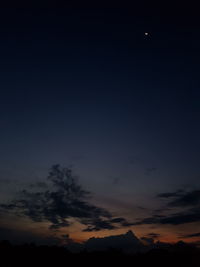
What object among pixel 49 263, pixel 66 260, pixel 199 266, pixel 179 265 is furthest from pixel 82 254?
pixel 199 266

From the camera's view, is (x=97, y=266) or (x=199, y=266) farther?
(x=97, y=266)

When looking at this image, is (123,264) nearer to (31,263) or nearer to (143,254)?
(143,254)

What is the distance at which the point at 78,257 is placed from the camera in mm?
96938

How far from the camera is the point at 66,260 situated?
92500 mm

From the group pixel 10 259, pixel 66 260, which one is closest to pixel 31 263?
pixel 10 259

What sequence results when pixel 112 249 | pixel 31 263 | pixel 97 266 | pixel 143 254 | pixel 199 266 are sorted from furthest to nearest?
pixel 112 249 → pixel 143 254 → pixel 97 266 → pixel 31 263 → pixel 199 266

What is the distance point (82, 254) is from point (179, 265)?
32.3m

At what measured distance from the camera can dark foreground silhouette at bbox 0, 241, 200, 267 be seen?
82.1 m

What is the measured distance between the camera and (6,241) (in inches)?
4176

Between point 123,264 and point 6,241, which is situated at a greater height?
point 6,241

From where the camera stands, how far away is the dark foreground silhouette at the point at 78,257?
269 ft

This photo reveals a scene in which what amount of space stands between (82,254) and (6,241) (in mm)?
24040

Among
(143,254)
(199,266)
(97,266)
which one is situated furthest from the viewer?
(143,254)

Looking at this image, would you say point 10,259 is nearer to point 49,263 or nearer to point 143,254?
point 49,263
